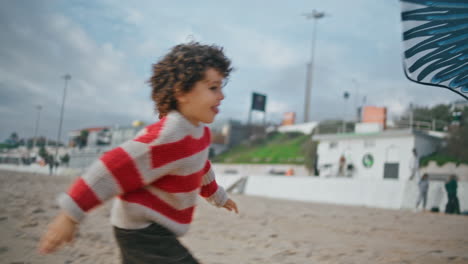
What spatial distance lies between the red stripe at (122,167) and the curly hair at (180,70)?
42cm

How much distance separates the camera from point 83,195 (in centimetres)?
142

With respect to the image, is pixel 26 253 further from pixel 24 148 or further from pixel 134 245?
pixel 24 148

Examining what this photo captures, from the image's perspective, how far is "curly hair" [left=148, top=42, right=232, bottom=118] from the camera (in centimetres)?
175

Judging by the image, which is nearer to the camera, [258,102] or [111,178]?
[111,178]

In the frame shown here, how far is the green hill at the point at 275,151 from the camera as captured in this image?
3247 centimetres

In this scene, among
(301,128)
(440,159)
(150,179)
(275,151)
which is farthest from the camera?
(301,128)

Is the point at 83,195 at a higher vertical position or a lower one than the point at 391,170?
higher

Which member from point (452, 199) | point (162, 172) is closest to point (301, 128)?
point (452, 199)

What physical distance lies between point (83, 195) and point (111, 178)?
14 centimetres

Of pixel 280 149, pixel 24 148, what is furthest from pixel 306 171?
pixel 24 148

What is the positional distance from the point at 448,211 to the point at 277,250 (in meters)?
10.0

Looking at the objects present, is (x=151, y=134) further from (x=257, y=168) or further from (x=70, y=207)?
(x=257, y=168)

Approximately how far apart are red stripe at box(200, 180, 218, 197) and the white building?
1901 centimetres

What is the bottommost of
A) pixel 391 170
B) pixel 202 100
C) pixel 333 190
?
pixel 333 190
